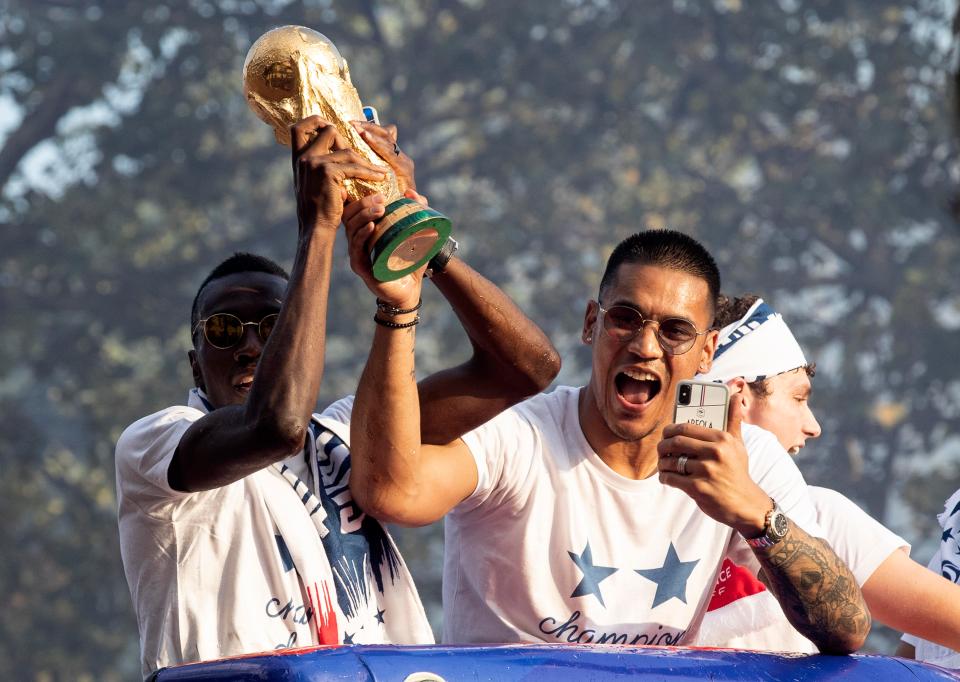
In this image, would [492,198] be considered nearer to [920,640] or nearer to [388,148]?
[920,640]

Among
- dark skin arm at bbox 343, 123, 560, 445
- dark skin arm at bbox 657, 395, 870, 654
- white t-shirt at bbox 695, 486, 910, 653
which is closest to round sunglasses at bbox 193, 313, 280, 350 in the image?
dark skin arm at bbox 343, 123, 560, 445

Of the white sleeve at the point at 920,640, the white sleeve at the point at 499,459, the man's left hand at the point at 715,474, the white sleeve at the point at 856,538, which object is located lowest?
the white sleeve at the point at 920,640

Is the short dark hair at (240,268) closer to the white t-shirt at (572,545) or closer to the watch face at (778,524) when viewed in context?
the white t-shirt at (572,545)

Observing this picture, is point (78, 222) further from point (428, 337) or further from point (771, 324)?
point (771, 324)

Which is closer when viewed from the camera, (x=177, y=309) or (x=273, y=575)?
(x=273, y=575)

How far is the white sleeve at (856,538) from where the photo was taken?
3.51 metres

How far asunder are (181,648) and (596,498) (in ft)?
3.28

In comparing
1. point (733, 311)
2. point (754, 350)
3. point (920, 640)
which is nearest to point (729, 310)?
point (733, 311)

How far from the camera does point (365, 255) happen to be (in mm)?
2916

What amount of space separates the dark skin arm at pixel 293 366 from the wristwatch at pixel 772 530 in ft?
3.06

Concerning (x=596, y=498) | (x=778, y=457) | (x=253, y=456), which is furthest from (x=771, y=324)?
(x=253, y=456)

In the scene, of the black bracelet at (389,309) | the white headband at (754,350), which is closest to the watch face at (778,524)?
the black bracelet at (389,309)

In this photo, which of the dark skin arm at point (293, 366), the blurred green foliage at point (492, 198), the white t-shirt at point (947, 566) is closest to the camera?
the dark skin arm at point (293, 366)

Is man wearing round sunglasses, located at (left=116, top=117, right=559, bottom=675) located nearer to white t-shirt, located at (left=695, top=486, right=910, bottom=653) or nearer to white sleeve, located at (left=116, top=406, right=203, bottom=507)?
white sleeve, located at (left=116, top=406, right=203, bottom=507)
